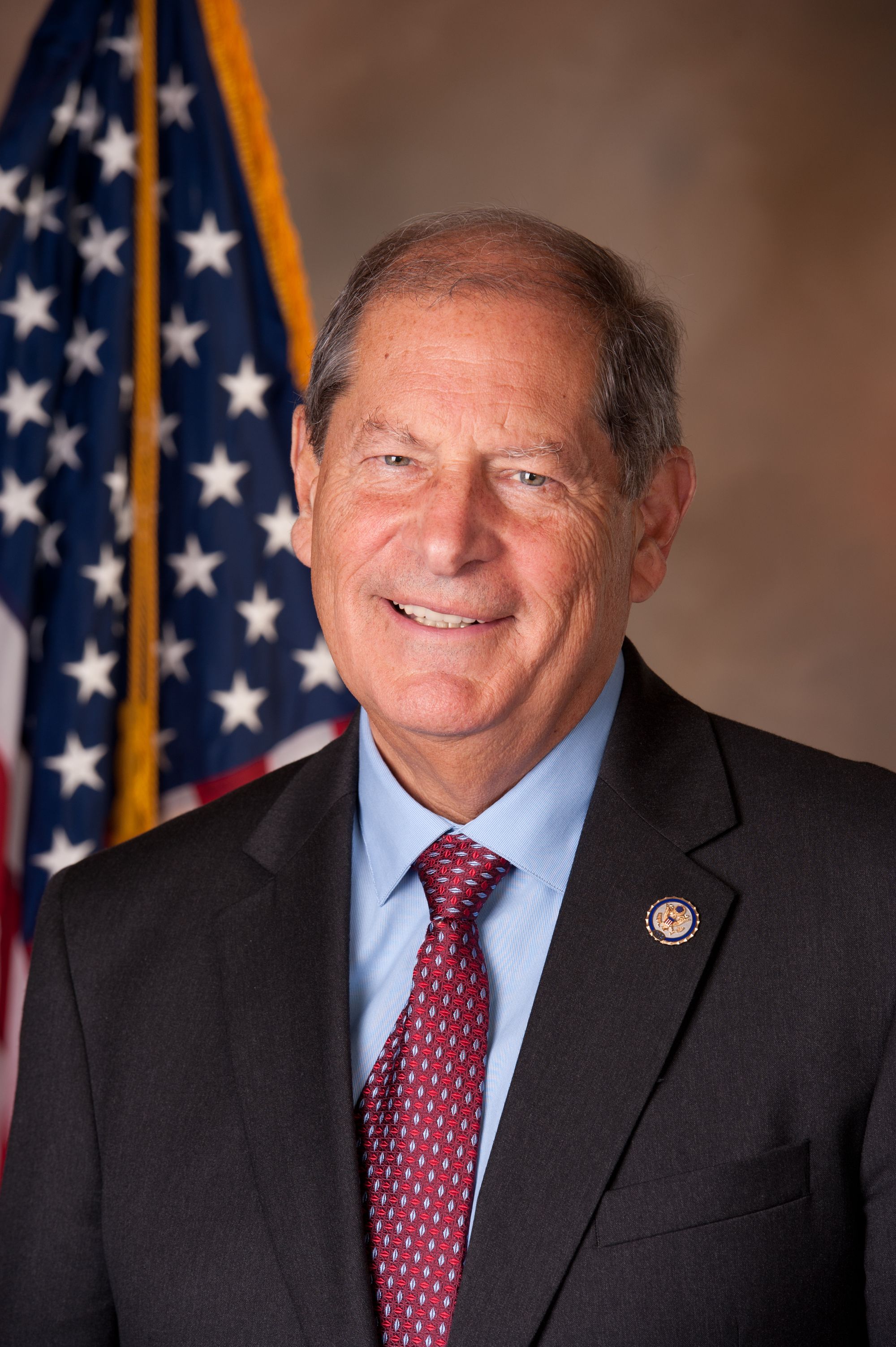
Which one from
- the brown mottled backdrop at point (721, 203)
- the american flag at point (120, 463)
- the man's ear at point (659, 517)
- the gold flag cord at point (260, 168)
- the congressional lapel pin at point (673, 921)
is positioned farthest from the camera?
the brown mottled backdrop at point (721, 203)

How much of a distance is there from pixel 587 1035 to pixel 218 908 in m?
0.65

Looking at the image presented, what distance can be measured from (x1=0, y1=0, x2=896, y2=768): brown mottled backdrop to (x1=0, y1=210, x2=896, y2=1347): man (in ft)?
8.05

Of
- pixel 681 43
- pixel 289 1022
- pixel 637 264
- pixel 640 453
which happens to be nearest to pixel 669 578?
pixel 681 43

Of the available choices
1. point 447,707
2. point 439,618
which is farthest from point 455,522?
point 447,707

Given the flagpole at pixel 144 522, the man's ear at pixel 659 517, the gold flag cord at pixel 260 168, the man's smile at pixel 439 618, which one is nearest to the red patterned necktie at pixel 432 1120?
the man's smile at pixel 439 618

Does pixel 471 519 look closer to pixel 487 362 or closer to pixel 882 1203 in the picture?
pixel 487 362

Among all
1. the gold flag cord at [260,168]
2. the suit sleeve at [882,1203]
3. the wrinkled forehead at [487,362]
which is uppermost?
the gold flag cord at [260,168]

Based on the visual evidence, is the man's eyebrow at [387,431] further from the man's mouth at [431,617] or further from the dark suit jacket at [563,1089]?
the dark suit jacket at [563,1089]

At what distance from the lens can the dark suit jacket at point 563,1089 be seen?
5.51 feet

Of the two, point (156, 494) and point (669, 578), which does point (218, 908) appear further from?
point (669, 578)

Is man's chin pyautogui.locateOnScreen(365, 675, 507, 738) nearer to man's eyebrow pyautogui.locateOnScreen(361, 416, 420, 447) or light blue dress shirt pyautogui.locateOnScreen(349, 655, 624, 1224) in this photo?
light blue dress shirt pyautogui.locateOnScreen(349, 655, 624, 1224)

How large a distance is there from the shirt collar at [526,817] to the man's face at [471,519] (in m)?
0.08

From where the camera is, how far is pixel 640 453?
2.06 meters

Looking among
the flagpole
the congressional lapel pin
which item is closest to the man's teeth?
the congressional lapel pin
